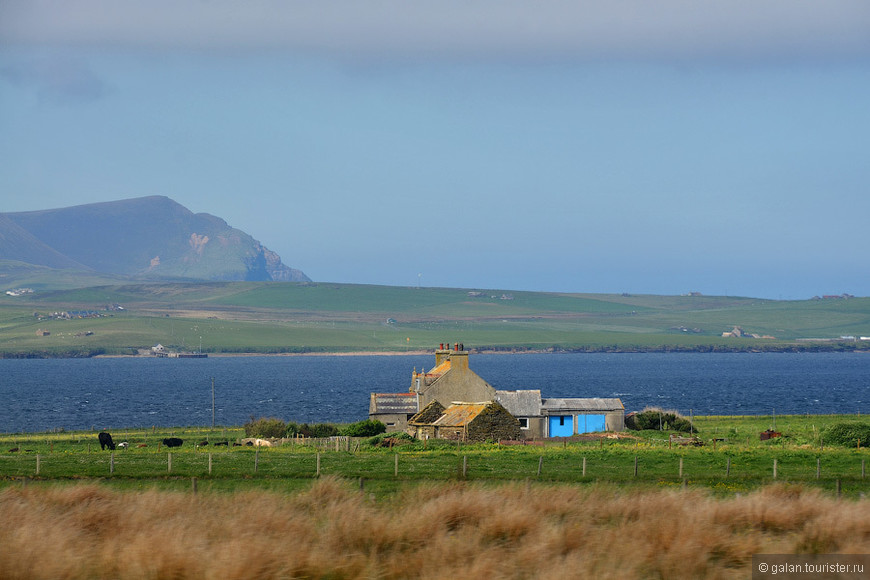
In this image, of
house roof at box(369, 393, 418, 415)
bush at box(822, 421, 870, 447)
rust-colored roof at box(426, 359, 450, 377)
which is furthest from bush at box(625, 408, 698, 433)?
house roof at box(369, 393, 418, 415)

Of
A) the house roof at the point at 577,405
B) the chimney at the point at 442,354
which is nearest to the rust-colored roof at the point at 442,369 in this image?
the chimney at the point at 442,354

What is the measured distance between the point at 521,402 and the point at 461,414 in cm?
834

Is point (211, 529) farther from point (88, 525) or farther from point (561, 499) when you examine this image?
point (561, 499)

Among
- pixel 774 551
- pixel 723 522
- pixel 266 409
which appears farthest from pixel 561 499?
pixel 266 409

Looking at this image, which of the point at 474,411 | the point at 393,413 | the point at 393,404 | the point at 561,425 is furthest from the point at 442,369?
the point at 474,411

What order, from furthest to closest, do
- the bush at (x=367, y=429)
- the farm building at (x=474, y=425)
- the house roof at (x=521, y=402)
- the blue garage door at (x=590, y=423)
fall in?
the blue garage door at (x=590, y=423)
the bush at (x=367, y=429)
the house roof at (x=521, y=402)
the farm building at (x=474, y=425)

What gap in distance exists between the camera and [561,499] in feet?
75.2

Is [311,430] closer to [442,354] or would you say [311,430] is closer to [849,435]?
[442,354]

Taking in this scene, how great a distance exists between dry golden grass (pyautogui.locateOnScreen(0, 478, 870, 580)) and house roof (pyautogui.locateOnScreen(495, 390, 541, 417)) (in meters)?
44.1

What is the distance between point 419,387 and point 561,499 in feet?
158

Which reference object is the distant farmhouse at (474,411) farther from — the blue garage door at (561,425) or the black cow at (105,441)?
the black cow at (105,441)

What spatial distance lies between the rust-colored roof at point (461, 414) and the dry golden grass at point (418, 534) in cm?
3584

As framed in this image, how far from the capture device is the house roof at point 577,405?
71375 mm

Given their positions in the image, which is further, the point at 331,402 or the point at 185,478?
the point at 331,402
